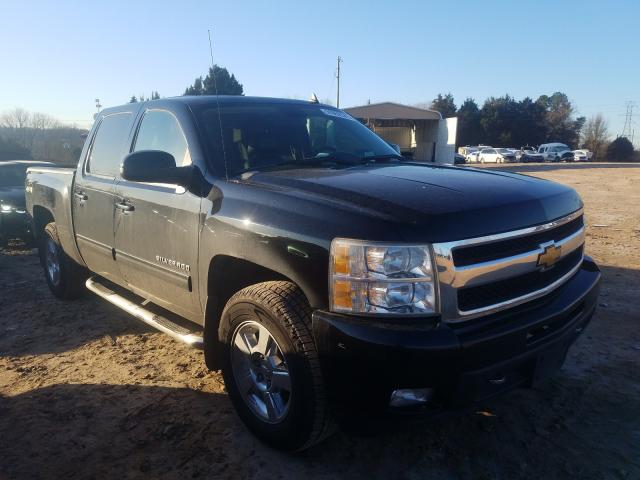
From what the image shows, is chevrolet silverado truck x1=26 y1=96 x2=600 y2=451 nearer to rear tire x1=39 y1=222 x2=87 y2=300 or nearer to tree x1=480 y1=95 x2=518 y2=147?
rear tire x1=39 y1=222 x2=87 y2=300

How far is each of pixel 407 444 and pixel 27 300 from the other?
16.2 ft

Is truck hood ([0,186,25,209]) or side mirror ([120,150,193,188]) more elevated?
side mirror ([120,150,193,188])

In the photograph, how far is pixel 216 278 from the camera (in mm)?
3012

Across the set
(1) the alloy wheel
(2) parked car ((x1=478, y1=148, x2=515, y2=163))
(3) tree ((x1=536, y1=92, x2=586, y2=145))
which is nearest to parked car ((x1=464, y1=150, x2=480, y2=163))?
(2) parked car ((x1=478, y1=148, x2=515, y2=163))

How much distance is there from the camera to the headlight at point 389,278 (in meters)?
2.18

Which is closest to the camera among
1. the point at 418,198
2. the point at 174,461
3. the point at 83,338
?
the point at 418,198

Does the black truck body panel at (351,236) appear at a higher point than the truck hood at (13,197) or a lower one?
higher

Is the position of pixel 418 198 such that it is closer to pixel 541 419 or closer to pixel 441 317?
pixel 441 317

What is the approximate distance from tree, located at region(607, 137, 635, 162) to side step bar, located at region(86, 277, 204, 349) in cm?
6193

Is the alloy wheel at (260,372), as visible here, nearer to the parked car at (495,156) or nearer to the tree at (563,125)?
the parked car at (495,156)

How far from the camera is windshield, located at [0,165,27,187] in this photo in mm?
10016

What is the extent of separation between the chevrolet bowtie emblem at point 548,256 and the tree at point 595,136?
62780mm

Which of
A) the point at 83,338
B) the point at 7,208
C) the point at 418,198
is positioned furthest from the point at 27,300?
the point at 418,198

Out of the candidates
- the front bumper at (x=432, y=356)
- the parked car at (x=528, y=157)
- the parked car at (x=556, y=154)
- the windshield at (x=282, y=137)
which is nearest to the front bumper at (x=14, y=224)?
the windshield at (x=282, y=137)
